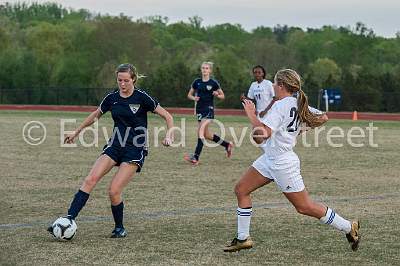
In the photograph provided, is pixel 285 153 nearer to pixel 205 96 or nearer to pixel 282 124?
pixel 282 124

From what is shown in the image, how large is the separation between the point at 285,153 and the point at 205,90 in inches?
396

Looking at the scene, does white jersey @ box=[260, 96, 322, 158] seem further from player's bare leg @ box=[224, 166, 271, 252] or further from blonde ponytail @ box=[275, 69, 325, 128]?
player's bare leg @ box=[224, 166, 271, 252]

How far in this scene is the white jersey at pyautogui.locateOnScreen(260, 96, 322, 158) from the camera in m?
7.53

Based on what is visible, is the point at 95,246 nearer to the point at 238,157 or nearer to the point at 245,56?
the point at 238,157

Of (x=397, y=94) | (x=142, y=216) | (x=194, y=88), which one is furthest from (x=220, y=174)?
(x=397, y=94)

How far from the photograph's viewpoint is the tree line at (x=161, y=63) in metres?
57.4

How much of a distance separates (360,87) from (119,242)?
49033 millimetres

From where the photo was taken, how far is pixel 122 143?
29.2 ft

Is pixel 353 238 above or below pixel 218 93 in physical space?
below

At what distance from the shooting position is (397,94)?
54562mm

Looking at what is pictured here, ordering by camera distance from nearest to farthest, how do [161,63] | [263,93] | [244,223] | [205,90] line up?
1. [244,223]
2. [205,90]
3. [263,93]
4. [161,63]

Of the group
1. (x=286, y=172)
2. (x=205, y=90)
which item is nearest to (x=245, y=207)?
(x=286, y=172)

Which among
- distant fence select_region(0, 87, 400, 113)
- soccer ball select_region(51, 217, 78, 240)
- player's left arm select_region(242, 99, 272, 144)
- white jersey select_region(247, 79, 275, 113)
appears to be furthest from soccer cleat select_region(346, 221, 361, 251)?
distant fence select_region(0, 87, 400, 113)

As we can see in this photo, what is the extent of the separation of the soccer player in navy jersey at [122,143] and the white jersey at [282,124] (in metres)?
1.59
